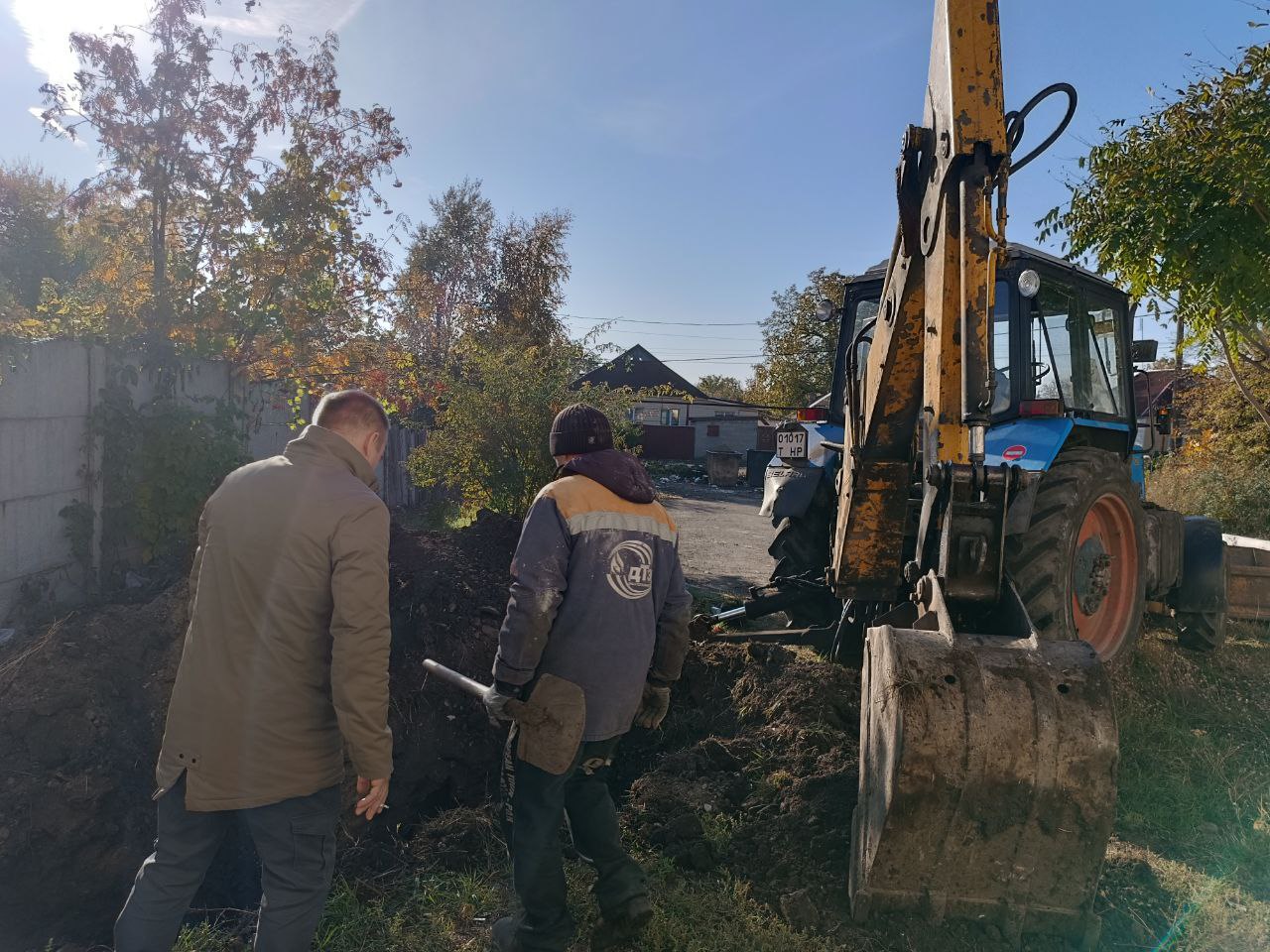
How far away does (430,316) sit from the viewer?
16.8m

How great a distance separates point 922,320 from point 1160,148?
654 centimetres

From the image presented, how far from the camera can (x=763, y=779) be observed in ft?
12.4

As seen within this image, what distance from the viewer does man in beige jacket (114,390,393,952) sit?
2.26 metres

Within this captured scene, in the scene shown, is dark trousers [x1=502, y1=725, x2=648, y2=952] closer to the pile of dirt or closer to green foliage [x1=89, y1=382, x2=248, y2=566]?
the pile of dirt

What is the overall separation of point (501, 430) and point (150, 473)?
3081mm

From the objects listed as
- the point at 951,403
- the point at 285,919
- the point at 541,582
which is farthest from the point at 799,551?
Result: the point at 285,919

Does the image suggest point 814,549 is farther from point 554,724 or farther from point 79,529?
point 79,529

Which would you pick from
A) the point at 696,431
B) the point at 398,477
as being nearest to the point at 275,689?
the point at 398,477

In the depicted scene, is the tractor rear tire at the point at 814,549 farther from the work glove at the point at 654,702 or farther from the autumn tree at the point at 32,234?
the autumn tree at the point at 32,234

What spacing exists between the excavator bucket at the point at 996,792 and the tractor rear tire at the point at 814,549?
9.92 ft

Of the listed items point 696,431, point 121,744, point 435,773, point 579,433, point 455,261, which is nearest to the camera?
point 579,433

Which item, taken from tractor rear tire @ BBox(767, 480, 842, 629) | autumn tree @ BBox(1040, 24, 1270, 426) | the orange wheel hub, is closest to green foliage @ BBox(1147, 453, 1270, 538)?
autumn tree @ BBox(1040, 24, 1270, 426)

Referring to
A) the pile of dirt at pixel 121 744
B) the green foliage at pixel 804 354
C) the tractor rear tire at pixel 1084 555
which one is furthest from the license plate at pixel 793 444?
the green foliage at pixel 804 354

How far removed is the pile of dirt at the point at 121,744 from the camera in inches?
134
